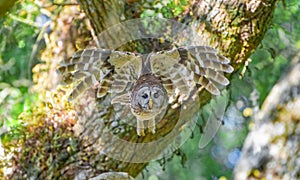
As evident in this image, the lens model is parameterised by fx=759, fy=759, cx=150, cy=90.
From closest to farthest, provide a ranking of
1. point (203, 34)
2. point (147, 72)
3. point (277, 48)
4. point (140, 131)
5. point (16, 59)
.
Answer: point (147, 72) < point (140, 131) < point (203, 34) < point (277, 48) < point (16, 59)

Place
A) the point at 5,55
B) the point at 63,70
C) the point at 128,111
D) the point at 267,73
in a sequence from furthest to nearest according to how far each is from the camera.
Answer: the point at 267,73, the point at 5,55, the point at 128,111, the point at 63,70

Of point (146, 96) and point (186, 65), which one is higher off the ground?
point (146, 96)

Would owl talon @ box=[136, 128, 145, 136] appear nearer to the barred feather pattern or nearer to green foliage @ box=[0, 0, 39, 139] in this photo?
the barred feather pattern

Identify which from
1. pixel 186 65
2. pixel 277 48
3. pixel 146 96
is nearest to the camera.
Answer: pixel 146 96

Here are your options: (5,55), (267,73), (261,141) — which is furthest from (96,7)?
(267,73)

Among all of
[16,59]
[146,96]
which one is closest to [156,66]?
[146,96]

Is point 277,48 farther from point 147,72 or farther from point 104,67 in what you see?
point 147,72

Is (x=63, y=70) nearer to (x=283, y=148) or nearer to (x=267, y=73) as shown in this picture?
(x=283, y=148)

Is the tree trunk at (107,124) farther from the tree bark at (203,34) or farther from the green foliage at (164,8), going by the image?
the green foliage at (164,8)
